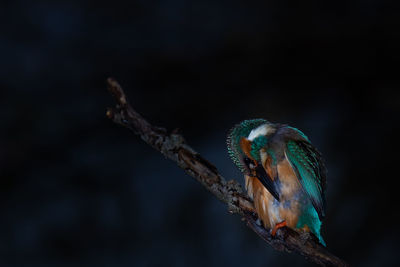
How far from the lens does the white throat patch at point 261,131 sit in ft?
7.22

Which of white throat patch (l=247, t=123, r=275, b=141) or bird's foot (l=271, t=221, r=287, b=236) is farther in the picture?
white throat patch (l=247, t=123, r=275, b=141)

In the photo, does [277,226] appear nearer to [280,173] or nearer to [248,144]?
[280,173]

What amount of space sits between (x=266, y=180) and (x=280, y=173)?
0.13m

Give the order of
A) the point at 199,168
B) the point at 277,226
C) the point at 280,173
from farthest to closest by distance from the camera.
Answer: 1. the point at 280,173
2. the point at 277,226
3. the point at 199,168

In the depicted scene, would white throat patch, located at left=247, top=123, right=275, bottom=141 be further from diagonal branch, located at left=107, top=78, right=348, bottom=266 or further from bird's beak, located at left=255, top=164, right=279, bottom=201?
diagonal branch, located at left=107, top=78, right=348, bottom=266

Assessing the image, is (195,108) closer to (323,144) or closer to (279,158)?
(323,144)

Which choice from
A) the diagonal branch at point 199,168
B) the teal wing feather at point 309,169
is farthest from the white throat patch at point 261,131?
the diagonal branch at point 199,168

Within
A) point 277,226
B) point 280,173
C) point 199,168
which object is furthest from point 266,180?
point 199,168

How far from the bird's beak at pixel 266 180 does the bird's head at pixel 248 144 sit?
17mm

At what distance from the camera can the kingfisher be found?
2127 millimetres

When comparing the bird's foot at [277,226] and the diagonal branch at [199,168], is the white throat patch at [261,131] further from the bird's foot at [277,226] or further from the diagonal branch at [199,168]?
the bird's foot at [277,226]

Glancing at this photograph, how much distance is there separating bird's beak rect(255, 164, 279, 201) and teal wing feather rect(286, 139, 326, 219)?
181 mm

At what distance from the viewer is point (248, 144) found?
2.14 metres

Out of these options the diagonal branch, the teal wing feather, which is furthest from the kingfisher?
the diagonal branch
